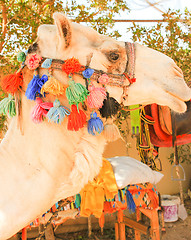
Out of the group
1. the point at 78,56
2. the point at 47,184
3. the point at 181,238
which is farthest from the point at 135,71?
the point at 181,238

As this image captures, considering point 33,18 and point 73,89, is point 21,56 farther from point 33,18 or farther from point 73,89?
point 33,18

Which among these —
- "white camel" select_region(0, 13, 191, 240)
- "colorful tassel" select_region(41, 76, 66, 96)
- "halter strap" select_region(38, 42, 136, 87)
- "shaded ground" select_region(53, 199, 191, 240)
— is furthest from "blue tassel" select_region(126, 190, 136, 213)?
"colorful tassel" select_region(41, 76, 66, 96)

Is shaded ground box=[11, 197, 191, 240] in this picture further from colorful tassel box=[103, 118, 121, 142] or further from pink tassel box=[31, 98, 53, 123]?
pink tassel box=[31, 98, 53, 123]

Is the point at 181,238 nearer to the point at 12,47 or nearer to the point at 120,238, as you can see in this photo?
the point at 120,238

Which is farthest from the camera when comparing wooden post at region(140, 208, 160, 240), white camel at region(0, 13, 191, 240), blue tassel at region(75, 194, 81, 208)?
wooden post at region(140, 208, 160, 240)

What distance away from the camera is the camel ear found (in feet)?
3.56

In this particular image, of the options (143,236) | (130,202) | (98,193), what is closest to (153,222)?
(130,202)

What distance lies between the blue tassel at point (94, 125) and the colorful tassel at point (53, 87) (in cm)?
17

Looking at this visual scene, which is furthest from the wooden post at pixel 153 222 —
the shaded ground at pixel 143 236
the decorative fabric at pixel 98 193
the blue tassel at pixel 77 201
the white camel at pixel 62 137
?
the white camel at pixel 62 137

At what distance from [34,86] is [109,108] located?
33 cm

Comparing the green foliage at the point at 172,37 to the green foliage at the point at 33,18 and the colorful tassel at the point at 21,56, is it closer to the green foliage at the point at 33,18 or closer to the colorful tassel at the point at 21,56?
the green foliage at the point at 33,18

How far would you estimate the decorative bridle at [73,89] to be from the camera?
3.60 ft

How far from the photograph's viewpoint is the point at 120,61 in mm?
1215

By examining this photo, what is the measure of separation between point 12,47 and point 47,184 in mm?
3144
